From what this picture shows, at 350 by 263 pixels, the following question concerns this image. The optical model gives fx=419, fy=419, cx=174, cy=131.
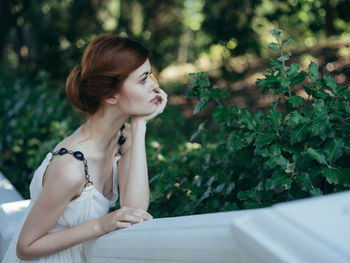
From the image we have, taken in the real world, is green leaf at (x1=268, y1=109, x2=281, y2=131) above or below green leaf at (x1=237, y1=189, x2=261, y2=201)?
above

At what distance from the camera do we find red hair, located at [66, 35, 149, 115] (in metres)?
2.02

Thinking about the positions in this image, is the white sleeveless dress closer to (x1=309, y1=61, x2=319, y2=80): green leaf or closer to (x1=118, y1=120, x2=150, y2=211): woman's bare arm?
(x1=118, y1=120, x2=150, y2=211): woman's bare arm

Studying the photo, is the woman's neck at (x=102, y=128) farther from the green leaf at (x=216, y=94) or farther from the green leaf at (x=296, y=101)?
the green leaf at (x=296, y=101)

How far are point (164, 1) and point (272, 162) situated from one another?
800cm

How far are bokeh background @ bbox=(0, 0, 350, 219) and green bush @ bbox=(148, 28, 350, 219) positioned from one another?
0.48 feet

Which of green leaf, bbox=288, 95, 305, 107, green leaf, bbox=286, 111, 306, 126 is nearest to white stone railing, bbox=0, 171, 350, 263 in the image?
green leaf, bbox=286, 111, 306, 126

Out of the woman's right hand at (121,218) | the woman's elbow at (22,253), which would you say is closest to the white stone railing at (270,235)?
the woman's right hand at (121,218)

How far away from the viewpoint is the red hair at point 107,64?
79.7 inches

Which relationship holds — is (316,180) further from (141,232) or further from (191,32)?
(191,32)

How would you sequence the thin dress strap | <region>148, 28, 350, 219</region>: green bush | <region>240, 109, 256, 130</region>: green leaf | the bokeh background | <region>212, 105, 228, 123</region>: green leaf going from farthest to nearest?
the bokeh background, <region>212, 105, 228, 123</region>: green leaf, <region>240, 109, 256, 130</region>: green leaf, the thin dress strap, <region>148, 28, 350, 219</region>: green bush

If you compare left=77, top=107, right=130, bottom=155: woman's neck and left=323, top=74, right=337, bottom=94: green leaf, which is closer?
left=323, top=74, right=337, bottom=94: green leaf

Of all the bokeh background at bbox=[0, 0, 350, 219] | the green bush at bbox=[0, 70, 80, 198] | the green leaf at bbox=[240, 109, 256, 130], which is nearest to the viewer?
the green leaf at bbox=[240, 109, 256, 130]

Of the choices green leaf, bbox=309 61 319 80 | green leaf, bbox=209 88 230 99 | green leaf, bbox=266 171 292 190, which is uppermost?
green leaf, bbox=309 61 319 80

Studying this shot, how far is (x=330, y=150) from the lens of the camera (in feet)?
5.79
